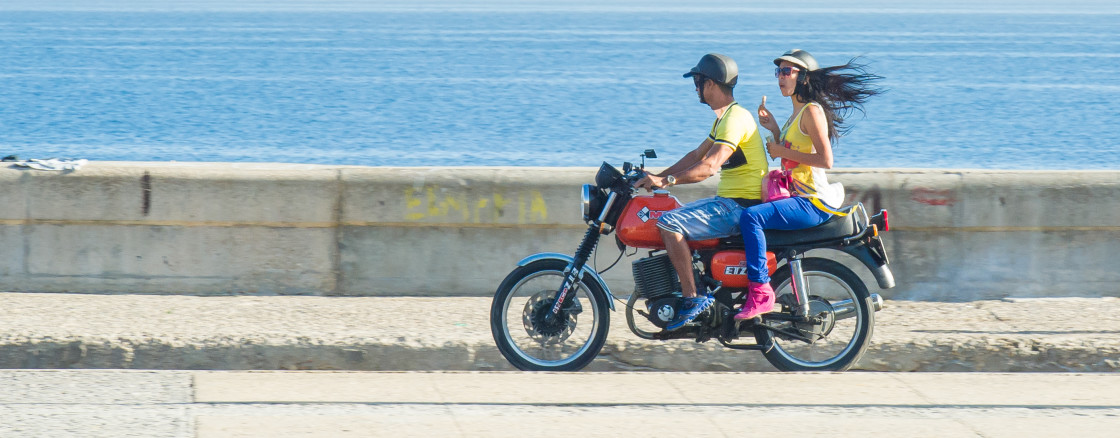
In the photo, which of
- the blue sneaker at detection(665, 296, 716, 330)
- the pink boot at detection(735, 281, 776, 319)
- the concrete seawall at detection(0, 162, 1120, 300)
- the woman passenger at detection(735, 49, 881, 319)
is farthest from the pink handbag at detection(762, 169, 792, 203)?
the concrete seawall at detection(0, 162, 1120, 300)

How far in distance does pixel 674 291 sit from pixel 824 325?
0.75 m

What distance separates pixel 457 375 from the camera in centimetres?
605

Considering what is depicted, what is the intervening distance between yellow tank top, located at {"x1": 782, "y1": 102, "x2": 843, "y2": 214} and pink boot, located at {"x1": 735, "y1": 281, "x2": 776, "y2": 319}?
457mm

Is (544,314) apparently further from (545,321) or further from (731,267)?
(731,267)

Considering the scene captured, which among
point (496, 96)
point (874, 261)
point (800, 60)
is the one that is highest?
point (496, 96)

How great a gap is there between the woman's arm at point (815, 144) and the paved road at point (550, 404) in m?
1.02

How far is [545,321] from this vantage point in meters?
6.25

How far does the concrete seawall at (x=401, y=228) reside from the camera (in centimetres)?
776

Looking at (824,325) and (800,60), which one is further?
(824,325)

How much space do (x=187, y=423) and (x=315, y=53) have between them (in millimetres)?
72877

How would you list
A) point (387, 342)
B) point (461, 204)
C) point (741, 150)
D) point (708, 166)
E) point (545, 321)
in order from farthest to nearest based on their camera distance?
point (461, 204), point (387, 342), point (545, 321), point (741, 150), point (708, 166)

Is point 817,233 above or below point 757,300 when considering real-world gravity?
above

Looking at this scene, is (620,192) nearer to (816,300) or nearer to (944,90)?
(816,300)

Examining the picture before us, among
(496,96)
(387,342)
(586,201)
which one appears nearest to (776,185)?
(586,201)
